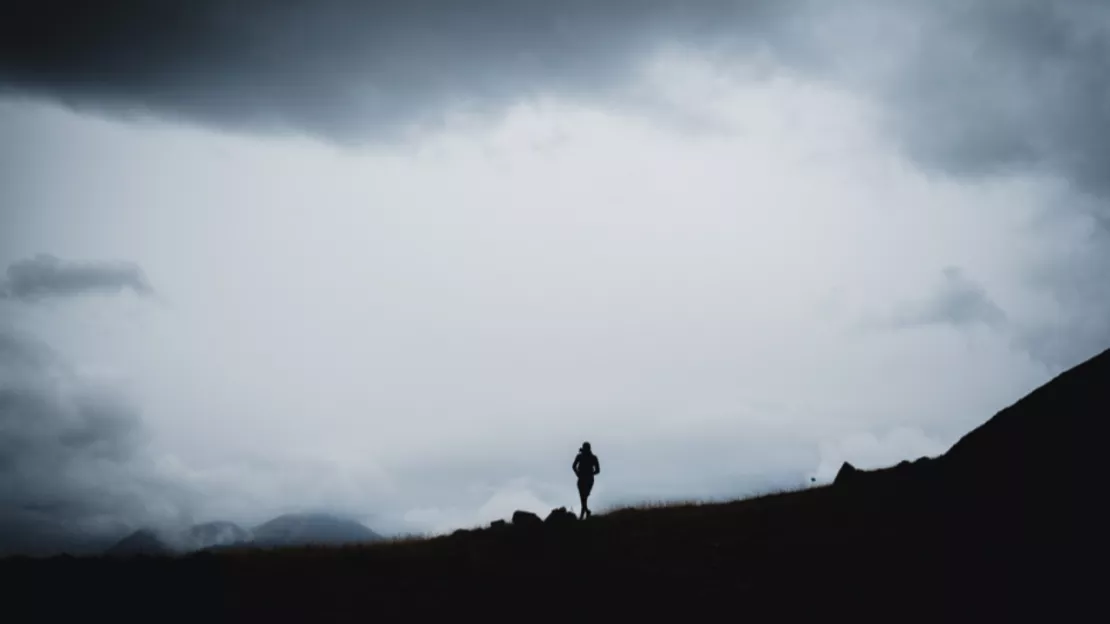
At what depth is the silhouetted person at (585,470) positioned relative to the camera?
24827 millimetres

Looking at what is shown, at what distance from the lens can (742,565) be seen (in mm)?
20281

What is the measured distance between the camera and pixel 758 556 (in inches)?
819

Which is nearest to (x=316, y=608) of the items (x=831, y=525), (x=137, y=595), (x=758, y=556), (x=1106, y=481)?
(x=137, y=595)

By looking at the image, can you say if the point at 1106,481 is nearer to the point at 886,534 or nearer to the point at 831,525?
the point at 886,534

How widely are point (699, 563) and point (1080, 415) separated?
12.4 meters

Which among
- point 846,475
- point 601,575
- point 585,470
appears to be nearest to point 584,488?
point 585,470

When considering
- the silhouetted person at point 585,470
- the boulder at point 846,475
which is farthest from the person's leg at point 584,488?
the boulder at point 846,475

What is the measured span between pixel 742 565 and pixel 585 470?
6.44 meters

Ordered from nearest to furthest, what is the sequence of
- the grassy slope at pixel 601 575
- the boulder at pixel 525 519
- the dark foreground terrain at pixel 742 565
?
the dark foreground terrain at pixel 742 565
the grassy slope at pixel 601 575
the boulder at pixel 525 519

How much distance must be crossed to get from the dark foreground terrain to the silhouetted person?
87 cm

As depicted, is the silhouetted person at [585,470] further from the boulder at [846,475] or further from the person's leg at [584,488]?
the boulder at [846,475]

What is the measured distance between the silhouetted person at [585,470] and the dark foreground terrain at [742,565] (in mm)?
865

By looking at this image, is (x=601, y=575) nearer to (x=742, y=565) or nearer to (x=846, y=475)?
(x=742, y=565)

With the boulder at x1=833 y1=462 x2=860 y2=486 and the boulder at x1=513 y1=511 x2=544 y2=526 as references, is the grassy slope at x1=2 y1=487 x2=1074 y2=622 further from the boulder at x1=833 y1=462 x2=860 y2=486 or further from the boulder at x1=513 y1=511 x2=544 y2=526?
the boulder at x1=833 y1=462 x2=860 y2=486
